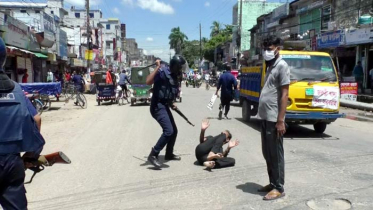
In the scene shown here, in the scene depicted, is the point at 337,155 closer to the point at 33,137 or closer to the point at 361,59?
the point at 33,137

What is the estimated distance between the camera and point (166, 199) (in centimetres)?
→ 489

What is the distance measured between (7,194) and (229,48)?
63.8 metres

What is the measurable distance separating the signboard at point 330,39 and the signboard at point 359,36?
2.36 ft

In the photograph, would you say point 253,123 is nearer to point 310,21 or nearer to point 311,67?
point 311,67

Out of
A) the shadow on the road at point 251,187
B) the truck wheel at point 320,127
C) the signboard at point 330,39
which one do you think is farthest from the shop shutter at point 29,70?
the shadow on the road at point 251,187

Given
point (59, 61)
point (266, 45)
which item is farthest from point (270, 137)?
point (59, 61)

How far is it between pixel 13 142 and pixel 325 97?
27.3 feet

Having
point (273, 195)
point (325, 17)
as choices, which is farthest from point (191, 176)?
point (325, 17)

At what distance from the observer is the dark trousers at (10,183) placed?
2.69m

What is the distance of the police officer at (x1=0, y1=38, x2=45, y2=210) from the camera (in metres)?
2.66

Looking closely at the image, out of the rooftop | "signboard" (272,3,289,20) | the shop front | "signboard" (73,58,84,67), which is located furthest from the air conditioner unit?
the rooftop

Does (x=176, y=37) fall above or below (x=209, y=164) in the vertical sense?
above

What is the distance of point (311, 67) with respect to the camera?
391 inches

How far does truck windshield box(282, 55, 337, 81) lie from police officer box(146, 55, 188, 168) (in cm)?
420
